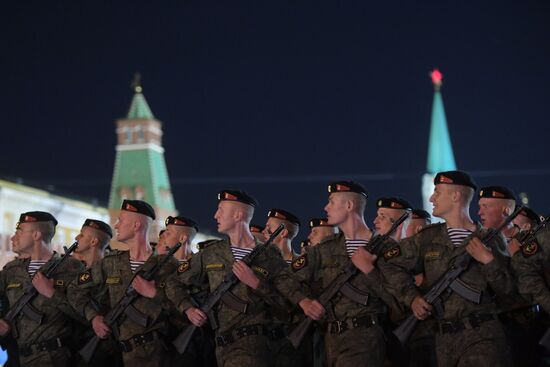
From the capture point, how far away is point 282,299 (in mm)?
9633

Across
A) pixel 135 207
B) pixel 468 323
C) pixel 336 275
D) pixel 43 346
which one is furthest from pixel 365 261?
pixel 43 346

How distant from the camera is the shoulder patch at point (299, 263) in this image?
377 inches

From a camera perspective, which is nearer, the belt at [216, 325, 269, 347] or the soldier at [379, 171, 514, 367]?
the soldier at [379, 171, 514, 367]

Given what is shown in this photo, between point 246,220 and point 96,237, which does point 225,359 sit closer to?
point 246,220

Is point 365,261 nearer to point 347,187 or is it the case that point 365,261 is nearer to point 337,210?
point 337,210

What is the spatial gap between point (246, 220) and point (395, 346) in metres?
1.96

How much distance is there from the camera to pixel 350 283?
9.14 m

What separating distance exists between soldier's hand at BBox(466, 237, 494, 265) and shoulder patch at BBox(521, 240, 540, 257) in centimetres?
38

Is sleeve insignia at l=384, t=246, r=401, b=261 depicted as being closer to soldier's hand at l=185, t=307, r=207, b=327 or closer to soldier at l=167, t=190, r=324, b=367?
soldier at l=167, t=190, r=324, b=367

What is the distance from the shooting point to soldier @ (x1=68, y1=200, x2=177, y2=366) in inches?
399

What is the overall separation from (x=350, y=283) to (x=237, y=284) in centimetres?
115

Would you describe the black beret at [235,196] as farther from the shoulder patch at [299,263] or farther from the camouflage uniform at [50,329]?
the camouflage uniform at [50,329]

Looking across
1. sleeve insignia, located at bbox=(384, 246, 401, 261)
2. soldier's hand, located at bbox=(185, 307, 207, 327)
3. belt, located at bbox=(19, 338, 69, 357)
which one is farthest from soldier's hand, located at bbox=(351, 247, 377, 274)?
belt, located at bbox=(19, 338, 69, 357)

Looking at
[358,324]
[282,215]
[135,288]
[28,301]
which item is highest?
[282,215]
